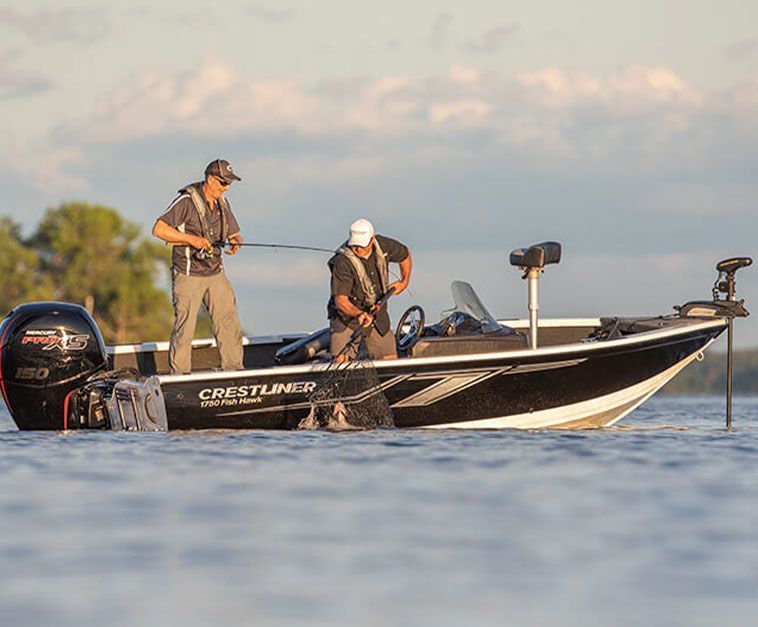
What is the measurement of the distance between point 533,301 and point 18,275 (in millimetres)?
52016

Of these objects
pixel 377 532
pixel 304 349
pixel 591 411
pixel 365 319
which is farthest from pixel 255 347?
pixel 377 532

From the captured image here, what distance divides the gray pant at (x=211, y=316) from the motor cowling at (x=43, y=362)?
0.70 m

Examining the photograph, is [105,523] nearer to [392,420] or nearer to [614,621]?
[614,621]

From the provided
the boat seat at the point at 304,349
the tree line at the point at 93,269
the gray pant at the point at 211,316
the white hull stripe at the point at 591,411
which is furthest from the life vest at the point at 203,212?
the tree line at the point at 93,269

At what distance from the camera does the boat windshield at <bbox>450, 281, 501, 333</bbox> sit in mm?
13508

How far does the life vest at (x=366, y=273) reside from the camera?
40.4 ft

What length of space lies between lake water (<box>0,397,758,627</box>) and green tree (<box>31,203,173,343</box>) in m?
49.7

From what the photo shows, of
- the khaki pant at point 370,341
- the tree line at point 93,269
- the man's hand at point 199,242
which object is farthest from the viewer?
the tree line at point 93,269

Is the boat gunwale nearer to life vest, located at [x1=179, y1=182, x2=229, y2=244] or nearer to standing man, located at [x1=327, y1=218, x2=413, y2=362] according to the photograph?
standing man, located at [x1=327, y1=218, x2=413, y2=362]

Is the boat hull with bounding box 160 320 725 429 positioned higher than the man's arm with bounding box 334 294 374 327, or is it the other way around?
the man's arm with bounding box 334 294 374 327

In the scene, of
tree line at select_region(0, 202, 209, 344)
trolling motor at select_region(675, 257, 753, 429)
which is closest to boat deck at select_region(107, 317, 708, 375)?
trolling motor at select_region(675, 257, 753, 429)

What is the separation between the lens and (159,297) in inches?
2425

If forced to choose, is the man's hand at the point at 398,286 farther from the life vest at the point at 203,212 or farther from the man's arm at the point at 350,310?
the life vest at the point at 203,212

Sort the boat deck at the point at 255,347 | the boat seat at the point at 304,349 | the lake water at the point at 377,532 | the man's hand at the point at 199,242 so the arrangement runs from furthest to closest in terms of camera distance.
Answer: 1. the boat deck at the point at 255,347
2. the boat seat at the point at 304,349
3. the man's hand at the point at 199,242
4. the lake water at the point at 377,532
